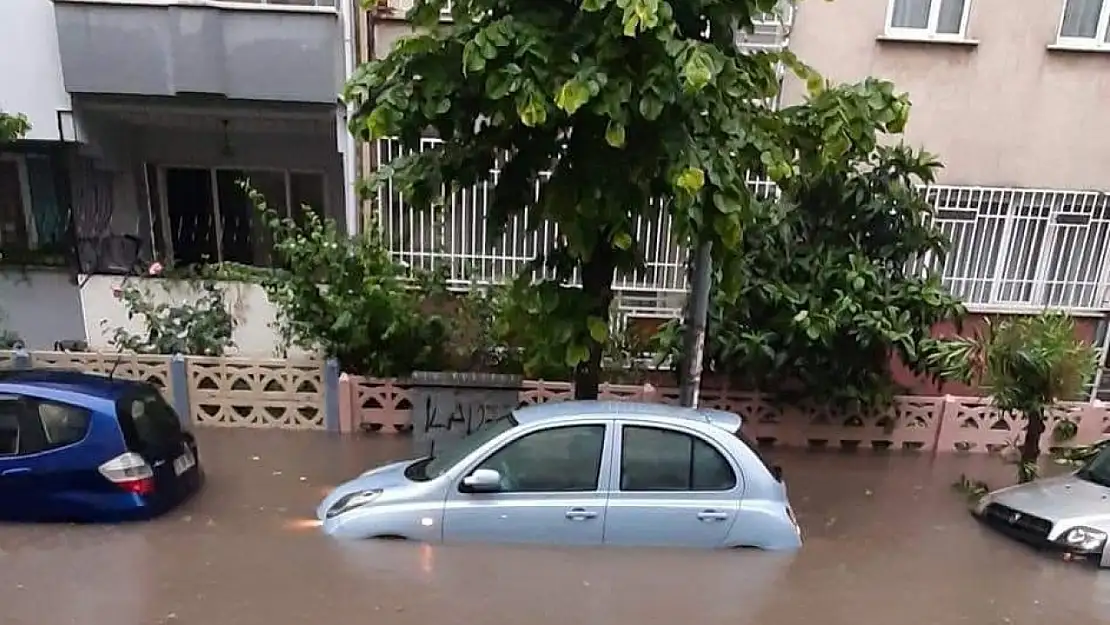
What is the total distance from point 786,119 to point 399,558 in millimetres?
4189

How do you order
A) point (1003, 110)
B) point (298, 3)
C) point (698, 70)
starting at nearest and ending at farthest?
point (698, 70), point (1003, 110), point (298, 3)

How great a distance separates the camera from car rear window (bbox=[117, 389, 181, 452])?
19.9 ft

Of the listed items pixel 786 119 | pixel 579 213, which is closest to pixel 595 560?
pixel 579 213

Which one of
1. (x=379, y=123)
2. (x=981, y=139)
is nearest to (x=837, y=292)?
(x=981, y=139)

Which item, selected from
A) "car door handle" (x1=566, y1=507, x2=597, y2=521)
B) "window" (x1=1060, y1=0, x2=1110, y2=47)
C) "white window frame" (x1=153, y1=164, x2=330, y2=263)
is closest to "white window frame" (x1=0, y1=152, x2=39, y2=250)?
"white window frame" (x1=153, y1=164, x2=330, y2=263)

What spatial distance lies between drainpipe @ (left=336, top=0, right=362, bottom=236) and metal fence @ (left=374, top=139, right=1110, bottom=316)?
368 mm

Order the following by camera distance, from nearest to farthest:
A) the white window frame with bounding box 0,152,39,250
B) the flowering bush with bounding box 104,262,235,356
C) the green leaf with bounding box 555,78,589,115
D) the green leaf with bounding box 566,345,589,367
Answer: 1. the green leaf with bounding box 555,78,589,115
2. the green leaf with bounding box 566,345,589,367
3. the flowering bush with bounding box 104,262,235,356
4. the white window frame with bounding box 0,152,39,250

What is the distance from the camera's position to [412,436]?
8.27m

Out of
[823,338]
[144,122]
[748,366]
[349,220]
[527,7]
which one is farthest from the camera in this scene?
[144,122]

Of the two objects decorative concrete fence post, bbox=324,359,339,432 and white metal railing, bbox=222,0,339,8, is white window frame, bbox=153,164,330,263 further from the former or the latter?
decorative concrete fence post, bbox=324,359,339,432

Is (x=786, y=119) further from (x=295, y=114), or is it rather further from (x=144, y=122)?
(x=144, y=122)

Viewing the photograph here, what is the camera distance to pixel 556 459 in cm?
538

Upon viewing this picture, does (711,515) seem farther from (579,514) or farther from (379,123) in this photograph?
(379,123)

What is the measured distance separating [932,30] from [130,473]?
30.9ft
